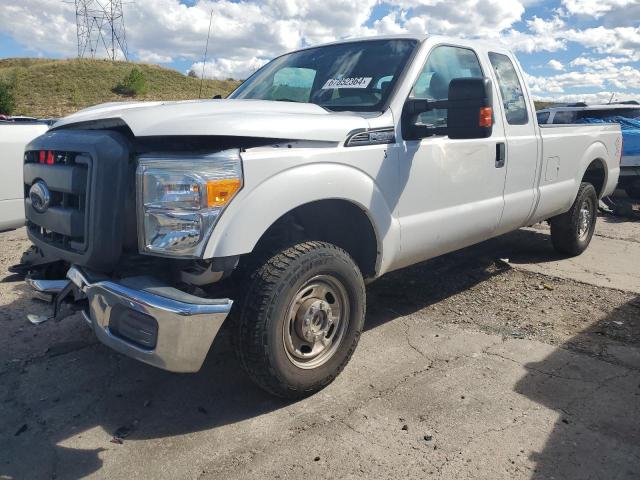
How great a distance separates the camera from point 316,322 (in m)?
3.13

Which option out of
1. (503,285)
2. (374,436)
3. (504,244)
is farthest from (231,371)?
(504,244)

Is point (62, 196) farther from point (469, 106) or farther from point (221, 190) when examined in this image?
point (469, 106)

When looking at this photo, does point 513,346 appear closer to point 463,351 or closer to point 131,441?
point 463,351

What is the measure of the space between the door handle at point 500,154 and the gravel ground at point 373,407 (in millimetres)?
1199

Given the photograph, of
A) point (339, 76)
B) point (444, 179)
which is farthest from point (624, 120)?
point (339, 76)

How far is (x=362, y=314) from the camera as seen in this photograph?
11.0 feet

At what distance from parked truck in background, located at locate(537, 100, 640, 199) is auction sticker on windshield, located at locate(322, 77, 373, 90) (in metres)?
7.05

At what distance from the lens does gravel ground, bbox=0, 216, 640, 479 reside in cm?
260

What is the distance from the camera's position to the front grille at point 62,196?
271cm

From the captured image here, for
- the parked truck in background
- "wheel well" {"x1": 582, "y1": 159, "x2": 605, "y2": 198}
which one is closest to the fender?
"wheel well" {"x1": 582, "y1": 159, "x2": 605, "y2": 198}

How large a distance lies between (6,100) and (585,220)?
3485 centimetres

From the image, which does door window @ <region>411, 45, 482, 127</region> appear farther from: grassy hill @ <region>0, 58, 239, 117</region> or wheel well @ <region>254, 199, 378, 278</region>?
grassy hill @ <region>0, 58, 239, 117</region>

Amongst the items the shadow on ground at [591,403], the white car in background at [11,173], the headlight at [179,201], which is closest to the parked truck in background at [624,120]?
the shadow on ground at [591,403]

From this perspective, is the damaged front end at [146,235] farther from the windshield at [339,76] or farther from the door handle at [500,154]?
the door handle at [500,154]
